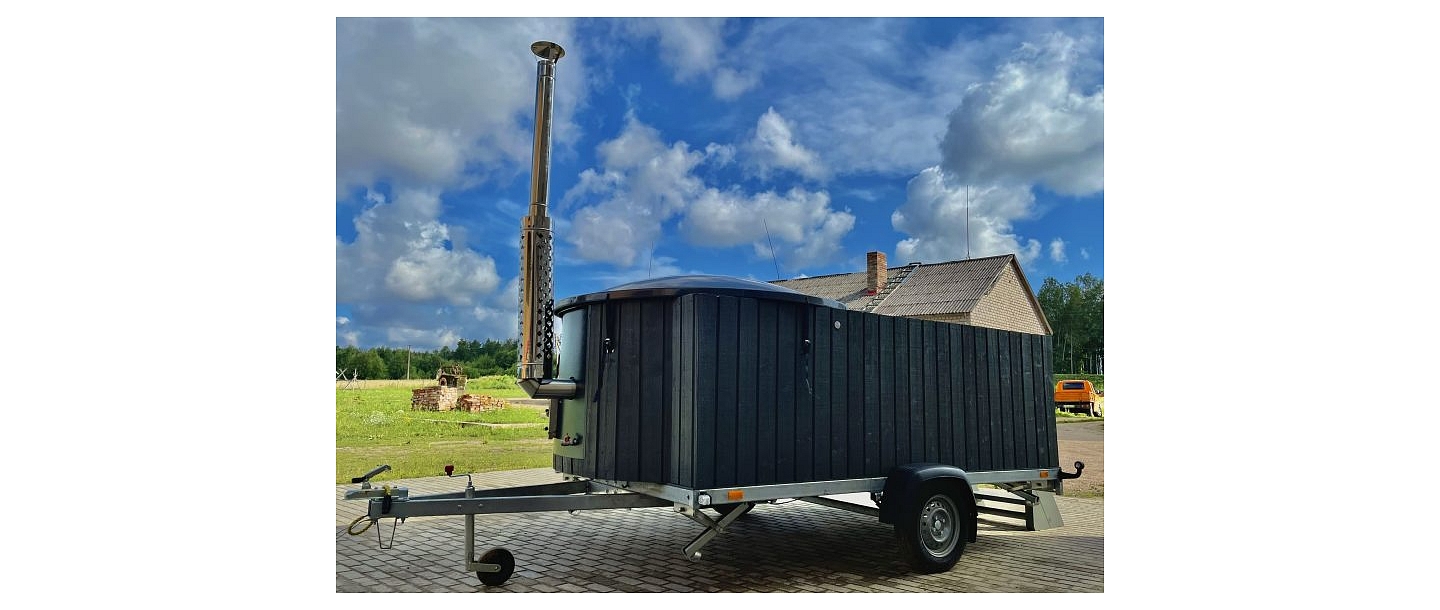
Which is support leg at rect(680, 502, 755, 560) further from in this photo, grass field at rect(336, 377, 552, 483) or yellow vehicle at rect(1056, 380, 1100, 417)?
yellow vehicle at rect(1056, 380, 1100, 417)

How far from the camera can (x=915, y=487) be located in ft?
19.8

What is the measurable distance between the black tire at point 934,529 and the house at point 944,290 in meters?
14.3

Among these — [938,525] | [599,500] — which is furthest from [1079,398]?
[599,500]

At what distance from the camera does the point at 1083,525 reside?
865 cm

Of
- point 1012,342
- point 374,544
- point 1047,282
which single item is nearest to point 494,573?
point 374,544

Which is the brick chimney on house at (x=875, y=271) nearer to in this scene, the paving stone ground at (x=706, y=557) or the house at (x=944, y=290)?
the house at (x=944, y=290)

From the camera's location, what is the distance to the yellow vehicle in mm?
26438

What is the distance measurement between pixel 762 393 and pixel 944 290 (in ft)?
57.2

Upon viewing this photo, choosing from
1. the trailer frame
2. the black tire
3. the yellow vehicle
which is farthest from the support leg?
the yellow vehicle

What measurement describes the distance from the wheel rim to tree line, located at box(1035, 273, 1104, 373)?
2382 centimetres

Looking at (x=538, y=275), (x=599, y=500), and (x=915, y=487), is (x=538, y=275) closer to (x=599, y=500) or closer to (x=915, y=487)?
(x=599, y=500)

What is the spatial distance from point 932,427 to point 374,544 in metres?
5.03

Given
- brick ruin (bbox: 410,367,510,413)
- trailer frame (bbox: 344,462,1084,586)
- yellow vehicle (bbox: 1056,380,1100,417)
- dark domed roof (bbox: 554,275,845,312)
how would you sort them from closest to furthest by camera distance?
trailer frame (bbox: 344,462,1084,586), dark domed roof (bbox: 554,275,845,312), brick ruin (bbox: 410,367,510,413), yellow vehicle (bbox: 1056,380,1100,417)

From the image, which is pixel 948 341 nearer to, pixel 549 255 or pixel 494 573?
pixel 549 255
